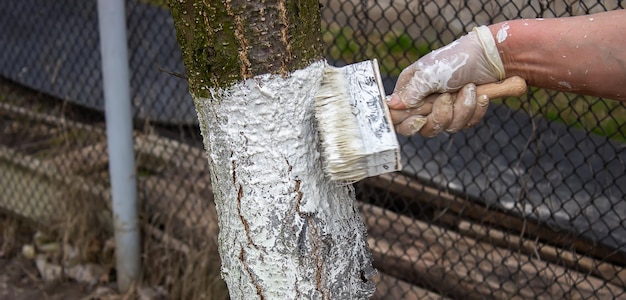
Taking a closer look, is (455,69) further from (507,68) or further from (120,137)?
(120,137)

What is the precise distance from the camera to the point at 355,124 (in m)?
1.54

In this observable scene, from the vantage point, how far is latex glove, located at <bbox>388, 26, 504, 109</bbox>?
62.1 inches

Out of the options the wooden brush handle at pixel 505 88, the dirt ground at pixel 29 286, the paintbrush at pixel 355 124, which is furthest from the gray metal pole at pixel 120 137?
the wooden brush handle at pixel 505 88

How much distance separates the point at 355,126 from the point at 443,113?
232 millimetres

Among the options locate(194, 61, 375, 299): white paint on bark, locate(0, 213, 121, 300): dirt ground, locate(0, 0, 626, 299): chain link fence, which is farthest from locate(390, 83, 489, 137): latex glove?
locate(0, 213, 121, 300): dirt ground

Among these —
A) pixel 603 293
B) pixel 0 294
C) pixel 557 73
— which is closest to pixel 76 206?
pixel 0 294

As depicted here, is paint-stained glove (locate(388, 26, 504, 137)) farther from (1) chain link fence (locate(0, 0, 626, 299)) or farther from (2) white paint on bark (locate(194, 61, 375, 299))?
(1) chain link fence (locate(0, 0, 626, 299))

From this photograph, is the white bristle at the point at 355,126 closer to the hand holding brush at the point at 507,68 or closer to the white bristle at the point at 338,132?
the white bristle at the point at 338,132

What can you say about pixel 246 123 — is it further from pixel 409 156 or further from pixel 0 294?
pixel 0 294

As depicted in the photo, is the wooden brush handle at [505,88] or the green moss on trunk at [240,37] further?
the wooden brush handle at [505,88]

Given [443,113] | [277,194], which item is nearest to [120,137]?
[277,194]

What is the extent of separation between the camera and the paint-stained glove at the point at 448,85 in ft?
5.19

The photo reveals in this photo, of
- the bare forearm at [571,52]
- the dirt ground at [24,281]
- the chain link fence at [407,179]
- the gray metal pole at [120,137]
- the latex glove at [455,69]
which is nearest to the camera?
the bare forearm at [571,52]

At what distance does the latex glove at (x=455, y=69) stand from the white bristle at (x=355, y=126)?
10cm
